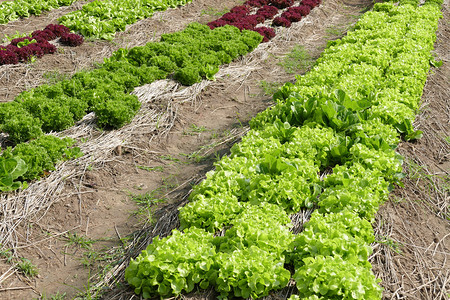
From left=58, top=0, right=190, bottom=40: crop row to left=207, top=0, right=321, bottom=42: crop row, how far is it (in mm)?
2346

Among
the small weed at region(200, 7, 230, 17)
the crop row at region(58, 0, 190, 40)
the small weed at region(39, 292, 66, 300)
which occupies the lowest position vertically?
the small weed at region(39, 292, 66, 300)

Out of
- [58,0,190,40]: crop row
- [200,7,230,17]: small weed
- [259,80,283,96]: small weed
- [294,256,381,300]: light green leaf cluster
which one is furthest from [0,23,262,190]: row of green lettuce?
[294,256,381,300]: light green leaf cluster

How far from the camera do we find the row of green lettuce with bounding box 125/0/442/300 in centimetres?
394

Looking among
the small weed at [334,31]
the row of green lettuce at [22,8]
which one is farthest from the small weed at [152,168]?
the small weed at [334,31]

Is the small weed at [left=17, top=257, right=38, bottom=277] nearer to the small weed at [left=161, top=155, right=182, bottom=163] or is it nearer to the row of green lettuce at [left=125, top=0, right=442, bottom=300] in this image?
the row of green lettuce at [left=125, top=0, right=442, bottom=300]

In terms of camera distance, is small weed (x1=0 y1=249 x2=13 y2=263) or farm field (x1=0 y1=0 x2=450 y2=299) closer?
farm field (x1=0 y1=0 x2=450 y2=299)

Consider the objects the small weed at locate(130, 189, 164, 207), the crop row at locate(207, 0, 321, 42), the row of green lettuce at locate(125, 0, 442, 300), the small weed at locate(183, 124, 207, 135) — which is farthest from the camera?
the crop row at locate(207, 0, 321, 42)

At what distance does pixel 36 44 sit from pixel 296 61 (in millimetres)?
6629

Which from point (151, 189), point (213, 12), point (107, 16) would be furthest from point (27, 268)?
point (213, 12)

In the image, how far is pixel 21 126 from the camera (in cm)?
655

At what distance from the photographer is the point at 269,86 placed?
9875mm

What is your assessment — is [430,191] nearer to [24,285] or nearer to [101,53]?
[24,285]

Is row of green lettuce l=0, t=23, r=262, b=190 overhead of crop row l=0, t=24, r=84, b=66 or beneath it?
beneath

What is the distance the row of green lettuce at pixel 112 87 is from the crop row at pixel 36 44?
1.87 metres
